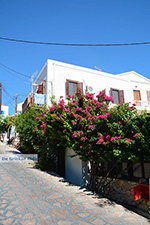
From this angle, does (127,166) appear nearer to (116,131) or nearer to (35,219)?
(116,131)

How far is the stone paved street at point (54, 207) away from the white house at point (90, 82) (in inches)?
329

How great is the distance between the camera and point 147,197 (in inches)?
247

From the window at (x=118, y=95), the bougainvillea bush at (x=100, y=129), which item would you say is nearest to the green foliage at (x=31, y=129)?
the bougainvillea bush at (x=100, y=129)

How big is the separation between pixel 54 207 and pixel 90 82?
1233 cm

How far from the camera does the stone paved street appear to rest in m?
5.08

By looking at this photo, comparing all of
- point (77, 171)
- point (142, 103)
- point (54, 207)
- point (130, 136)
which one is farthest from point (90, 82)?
point (54, 207)

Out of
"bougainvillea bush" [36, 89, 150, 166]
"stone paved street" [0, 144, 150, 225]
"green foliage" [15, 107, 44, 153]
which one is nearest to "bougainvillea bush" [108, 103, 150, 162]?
"bougainvillea bush" [36, 89, 150, 166]

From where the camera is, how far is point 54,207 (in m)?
5.88

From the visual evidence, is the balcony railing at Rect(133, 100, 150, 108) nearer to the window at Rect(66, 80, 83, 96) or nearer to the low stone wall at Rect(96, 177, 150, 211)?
the window at Rect(66, 80, 83, 96)

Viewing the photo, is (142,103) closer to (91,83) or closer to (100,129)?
(91,83)

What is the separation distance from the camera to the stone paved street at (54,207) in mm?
5078

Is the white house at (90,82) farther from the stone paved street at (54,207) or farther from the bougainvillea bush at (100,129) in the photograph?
the stone paved street at (54,207)

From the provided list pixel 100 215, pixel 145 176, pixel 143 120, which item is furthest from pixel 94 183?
pixel 143 120

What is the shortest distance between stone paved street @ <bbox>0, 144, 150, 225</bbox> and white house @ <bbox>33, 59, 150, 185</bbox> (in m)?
8.35
